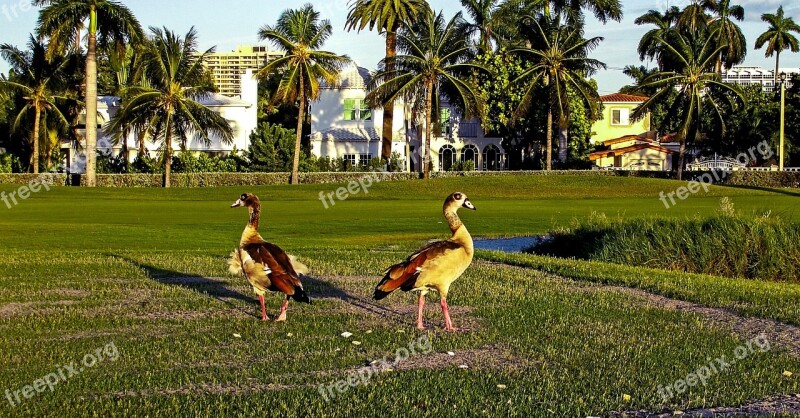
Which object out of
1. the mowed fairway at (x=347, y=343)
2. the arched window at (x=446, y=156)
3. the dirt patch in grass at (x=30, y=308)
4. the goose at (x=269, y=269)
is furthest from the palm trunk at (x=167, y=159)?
the goose at (x=269, y=269)

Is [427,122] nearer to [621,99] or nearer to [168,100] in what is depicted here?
[168,100]

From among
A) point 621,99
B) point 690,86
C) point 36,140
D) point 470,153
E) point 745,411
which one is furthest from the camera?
point 621,99

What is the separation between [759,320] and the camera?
11.0m

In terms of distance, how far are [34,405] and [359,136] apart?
7136 centimetres

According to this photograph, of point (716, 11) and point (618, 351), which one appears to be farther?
point (716, 11)

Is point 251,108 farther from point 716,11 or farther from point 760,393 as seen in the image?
point 760,393

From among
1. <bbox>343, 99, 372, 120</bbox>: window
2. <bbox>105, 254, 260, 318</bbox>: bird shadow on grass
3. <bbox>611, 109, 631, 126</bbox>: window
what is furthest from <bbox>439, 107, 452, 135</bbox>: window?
<bbox>105, 254, 260, 318</bbox>: bird shadow on grass

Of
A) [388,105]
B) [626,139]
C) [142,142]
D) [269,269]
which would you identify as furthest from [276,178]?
[269,269]

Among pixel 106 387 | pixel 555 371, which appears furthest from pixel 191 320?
pixel 555 371

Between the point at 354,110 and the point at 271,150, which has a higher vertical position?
the point at 354,110
